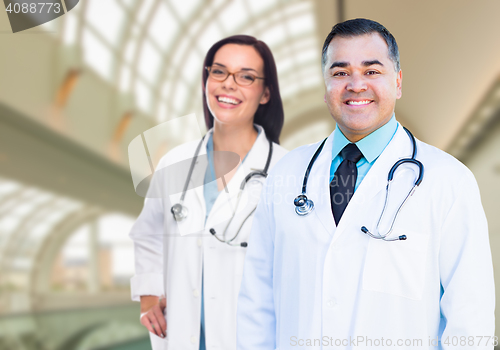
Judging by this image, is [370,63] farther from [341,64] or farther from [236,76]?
[236,76]

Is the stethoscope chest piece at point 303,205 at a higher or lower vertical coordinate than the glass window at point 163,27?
lower

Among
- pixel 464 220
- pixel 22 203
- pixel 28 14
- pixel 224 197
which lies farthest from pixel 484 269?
pixel 28 14

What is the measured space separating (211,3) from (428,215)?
5.72 ft

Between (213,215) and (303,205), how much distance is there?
23.6 inches

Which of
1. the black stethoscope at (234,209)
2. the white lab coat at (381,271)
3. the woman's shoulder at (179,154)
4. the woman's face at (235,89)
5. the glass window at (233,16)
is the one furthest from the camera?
the glass window at (233,16)

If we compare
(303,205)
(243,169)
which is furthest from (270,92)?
(303,205)

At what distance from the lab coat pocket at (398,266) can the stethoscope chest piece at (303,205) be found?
18 cm

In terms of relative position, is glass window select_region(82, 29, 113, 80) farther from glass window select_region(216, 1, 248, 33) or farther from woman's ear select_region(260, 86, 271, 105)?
woman's ear select_region(260, 86, 271, 105)

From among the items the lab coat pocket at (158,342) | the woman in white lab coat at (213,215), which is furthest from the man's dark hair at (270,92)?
the lab coat pocket at (158,342)

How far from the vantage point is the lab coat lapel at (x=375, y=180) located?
3.47ft

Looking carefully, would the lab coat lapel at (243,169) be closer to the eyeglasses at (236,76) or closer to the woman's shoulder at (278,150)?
the woman's shoulder at (278,150)

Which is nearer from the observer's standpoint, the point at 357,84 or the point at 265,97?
the point at 357,84

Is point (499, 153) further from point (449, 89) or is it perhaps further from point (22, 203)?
point (22, 203)

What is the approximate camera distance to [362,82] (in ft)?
3.49
